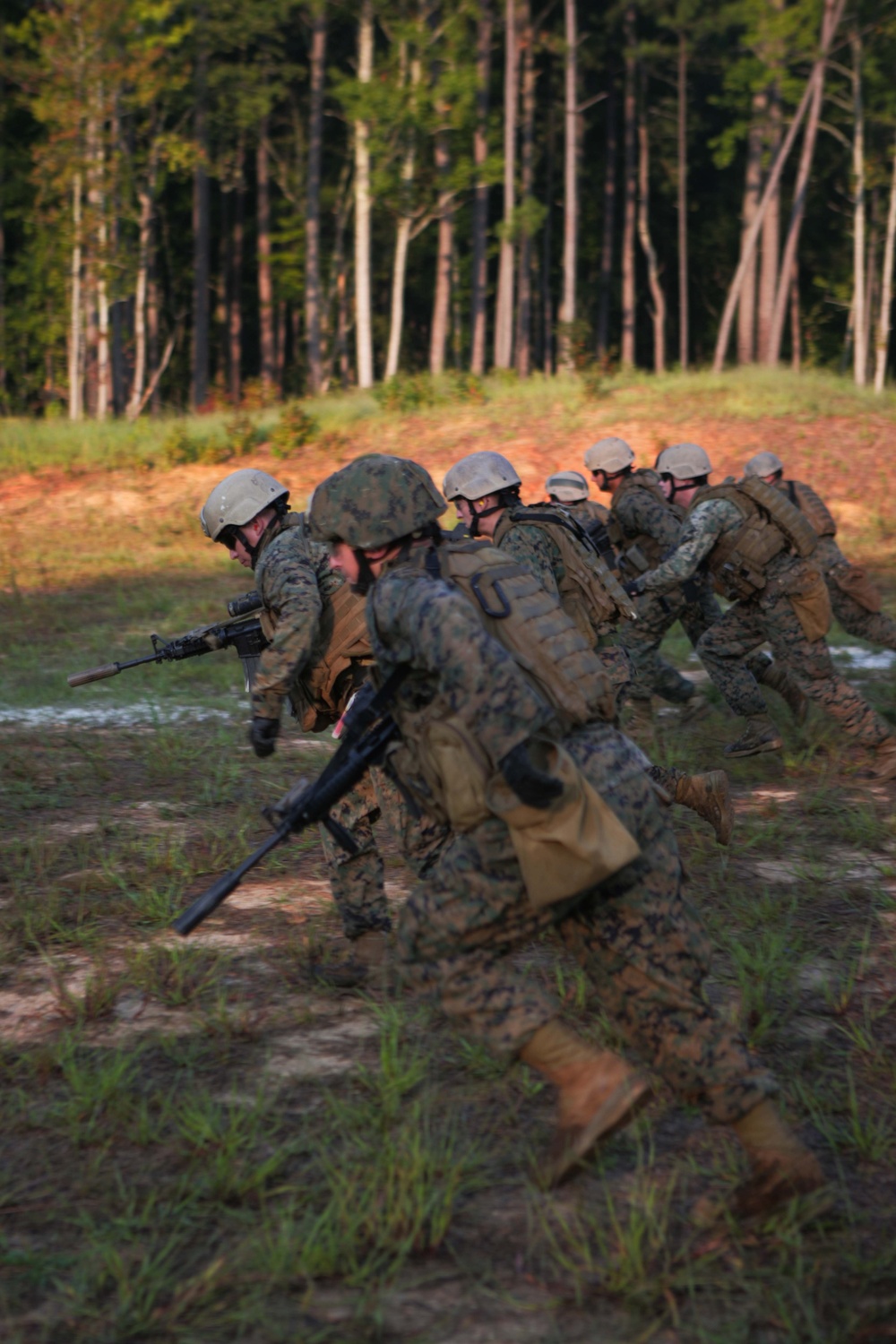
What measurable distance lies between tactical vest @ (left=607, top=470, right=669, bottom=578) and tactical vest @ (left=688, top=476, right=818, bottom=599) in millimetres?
921

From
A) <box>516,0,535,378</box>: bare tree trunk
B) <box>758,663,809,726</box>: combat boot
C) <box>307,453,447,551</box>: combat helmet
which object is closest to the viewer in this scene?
<box>307,453,447,551</box>: combat helmet

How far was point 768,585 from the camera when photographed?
7.12 m

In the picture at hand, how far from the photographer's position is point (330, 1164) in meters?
2.92

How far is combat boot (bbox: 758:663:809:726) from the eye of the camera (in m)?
7.75

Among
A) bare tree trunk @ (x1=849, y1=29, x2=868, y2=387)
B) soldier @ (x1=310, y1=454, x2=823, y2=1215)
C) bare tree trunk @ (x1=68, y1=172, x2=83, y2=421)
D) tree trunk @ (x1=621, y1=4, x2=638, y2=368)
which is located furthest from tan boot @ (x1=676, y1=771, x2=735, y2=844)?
tree trunk @ (x1=621, y1=4, x2=638, y2=368)

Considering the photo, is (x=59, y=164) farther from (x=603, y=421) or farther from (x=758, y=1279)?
(x=758, y=1279)

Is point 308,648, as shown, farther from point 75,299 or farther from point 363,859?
point 75,299

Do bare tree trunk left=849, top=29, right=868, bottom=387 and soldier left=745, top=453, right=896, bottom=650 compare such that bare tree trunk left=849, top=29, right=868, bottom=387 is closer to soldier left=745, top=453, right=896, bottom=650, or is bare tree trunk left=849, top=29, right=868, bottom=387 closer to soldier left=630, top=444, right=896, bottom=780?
soldier left=745, top=453, right=896, bottom=650

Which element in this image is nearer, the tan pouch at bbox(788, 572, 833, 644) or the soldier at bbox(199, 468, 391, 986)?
the soldier at bbox(199, 468, 391, 986)

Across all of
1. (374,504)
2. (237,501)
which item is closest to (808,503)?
(237,501)

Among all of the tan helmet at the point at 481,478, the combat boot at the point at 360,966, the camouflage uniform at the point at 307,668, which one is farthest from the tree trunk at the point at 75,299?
the combat boot at the point at 360,966

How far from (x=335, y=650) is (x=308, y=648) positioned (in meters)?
0.21

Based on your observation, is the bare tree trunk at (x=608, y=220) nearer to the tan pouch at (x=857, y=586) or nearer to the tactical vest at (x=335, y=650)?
the tan pouch at (x=857, y=586)

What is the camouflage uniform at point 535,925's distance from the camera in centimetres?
280
